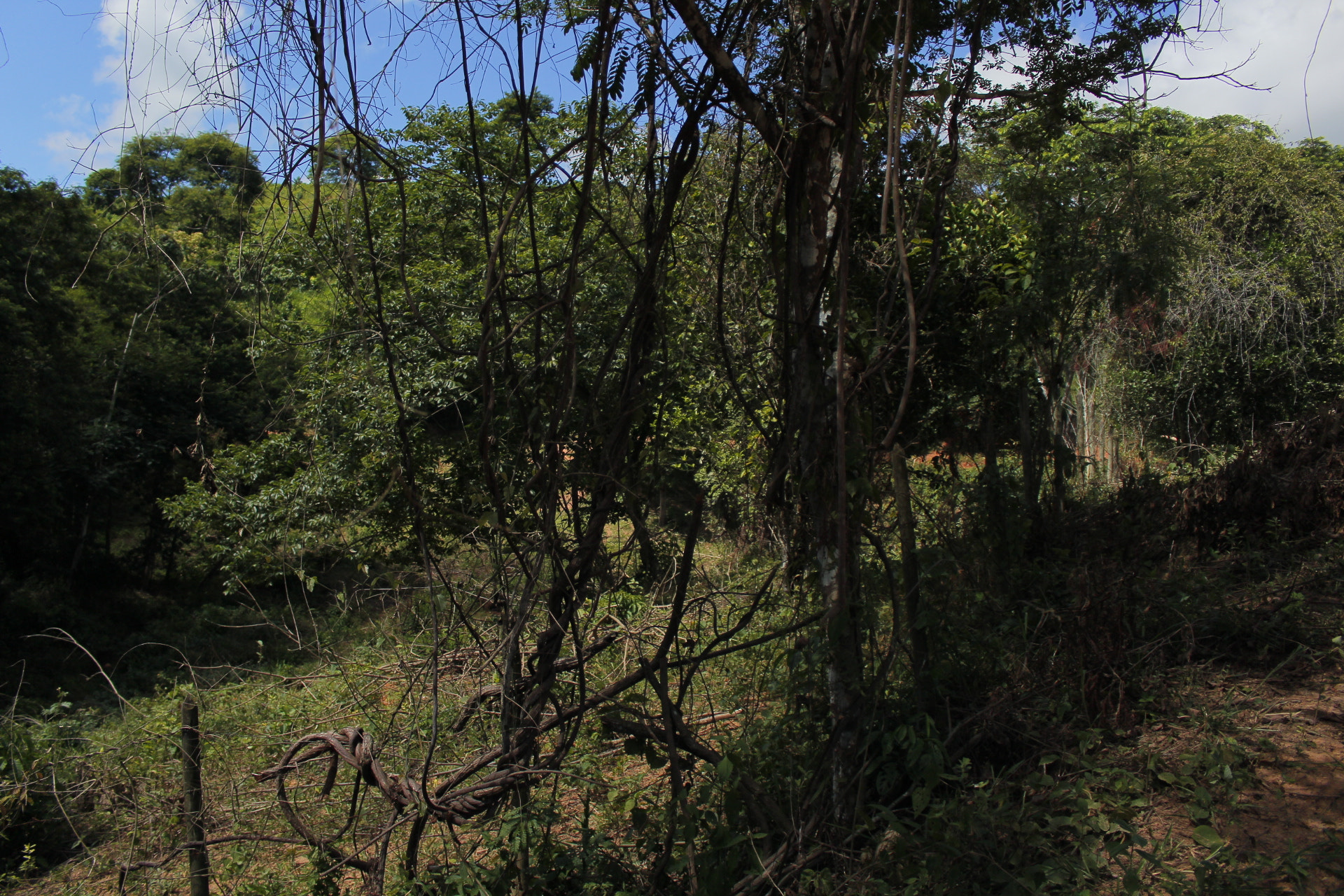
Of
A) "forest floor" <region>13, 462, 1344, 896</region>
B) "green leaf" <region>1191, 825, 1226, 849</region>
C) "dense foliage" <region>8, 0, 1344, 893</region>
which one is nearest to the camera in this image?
"dense foliage" <region>8, 0, 1344, 893</region>

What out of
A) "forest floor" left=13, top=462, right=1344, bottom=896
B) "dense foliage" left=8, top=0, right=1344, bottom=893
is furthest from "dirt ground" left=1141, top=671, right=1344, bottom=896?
"dense foliage" left=8, top=0, right=1344, bottom=893

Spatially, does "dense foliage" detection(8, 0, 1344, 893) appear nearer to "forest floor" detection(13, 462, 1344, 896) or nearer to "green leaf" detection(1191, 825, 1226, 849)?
"forest floor" detection(13, 462, 1344, 896)

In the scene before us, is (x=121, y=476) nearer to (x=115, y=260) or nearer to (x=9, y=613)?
(x=9, y=613)

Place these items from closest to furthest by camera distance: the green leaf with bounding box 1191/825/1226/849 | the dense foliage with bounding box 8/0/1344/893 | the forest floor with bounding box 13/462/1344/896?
the dense foliage with bounding box 8/0/1344/893
the forest floor with bounding box 13/462/1344/896
the green leaf with bounding box 1191/825/1226/849

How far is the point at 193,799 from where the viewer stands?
2.51m

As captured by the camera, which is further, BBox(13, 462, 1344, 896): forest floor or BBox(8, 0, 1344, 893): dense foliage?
BBox(13, 462, 1344, 896): forest floor

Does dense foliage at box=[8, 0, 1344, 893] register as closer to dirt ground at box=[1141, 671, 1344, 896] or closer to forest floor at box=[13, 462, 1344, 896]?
forest floor at box=[13, 462, 1344, 896]

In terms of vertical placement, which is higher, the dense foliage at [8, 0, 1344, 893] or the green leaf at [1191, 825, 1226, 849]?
the dense foliage at [8, 0, 1344, 893]

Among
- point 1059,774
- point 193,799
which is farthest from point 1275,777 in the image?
point 193,799

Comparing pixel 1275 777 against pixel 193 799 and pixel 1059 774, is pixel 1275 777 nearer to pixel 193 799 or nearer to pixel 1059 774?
pixel 1059 774

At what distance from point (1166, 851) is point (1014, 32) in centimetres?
400

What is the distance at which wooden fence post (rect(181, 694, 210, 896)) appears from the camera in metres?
2.50

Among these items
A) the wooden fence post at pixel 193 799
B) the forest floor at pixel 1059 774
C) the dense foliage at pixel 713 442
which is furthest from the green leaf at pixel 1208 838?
the wooden fence post at pixel 193 799

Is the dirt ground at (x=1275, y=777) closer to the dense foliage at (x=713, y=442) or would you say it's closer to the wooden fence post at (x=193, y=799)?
the dense foliage at (x=713, y=442)
